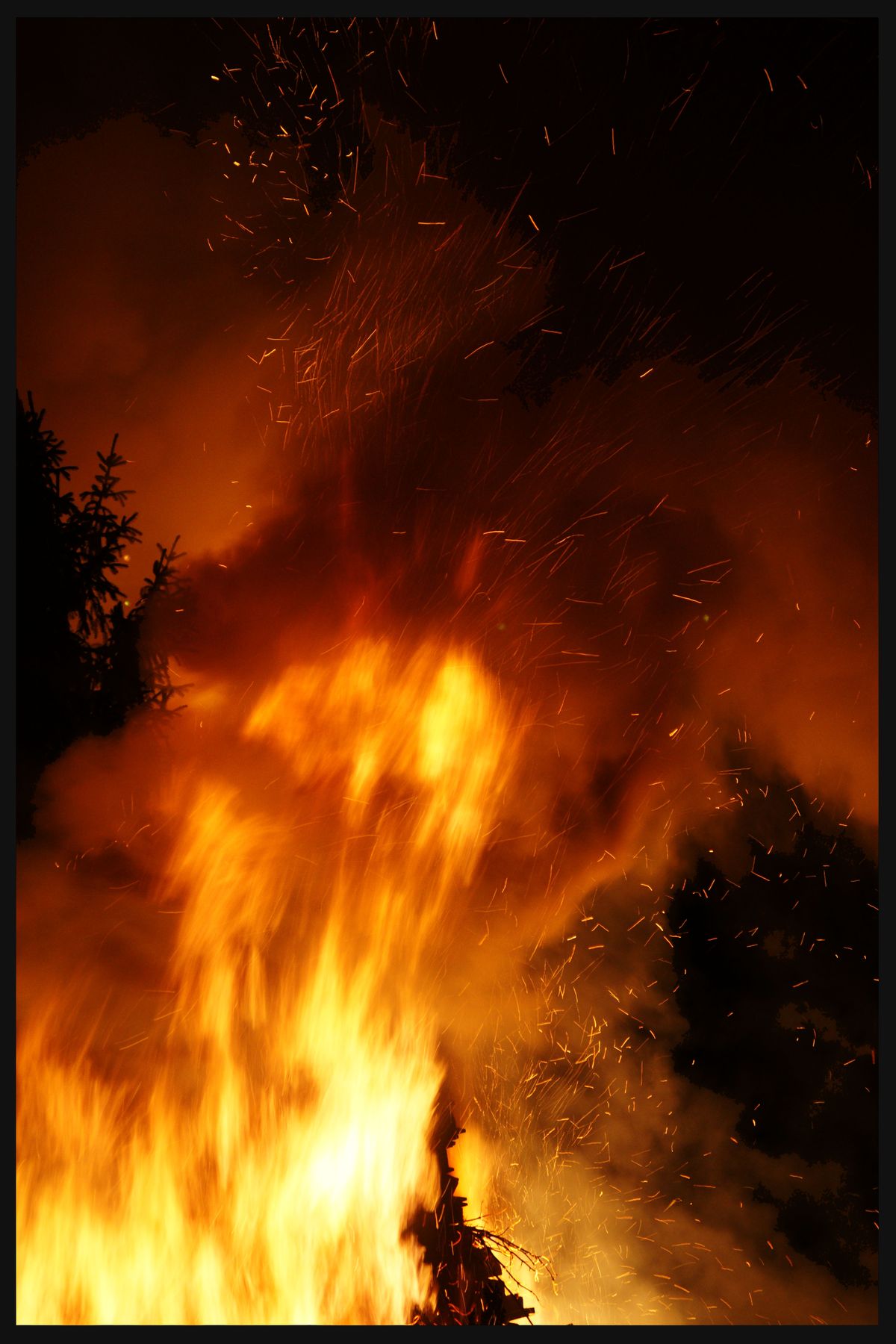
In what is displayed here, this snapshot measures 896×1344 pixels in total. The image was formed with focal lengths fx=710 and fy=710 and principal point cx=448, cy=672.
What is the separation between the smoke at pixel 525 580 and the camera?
4.79 feet

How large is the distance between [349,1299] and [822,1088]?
1073mm

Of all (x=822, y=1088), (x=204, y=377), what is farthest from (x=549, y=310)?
(x=822, y=1088)

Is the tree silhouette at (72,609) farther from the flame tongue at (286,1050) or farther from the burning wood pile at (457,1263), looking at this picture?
the burning wood pile at (457,1263)

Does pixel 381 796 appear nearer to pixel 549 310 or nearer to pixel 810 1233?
pixel 549 310

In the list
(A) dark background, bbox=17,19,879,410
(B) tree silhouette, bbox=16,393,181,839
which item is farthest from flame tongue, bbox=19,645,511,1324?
(A) dark background, bbox=17,19,879,410

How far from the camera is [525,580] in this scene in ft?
5.09

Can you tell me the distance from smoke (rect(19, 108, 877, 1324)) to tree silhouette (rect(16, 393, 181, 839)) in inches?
2.4

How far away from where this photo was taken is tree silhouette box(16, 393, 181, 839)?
140 cm

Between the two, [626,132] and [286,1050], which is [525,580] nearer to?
[626,132]

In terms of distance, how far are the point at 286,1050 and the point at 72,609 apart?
39.0 inches

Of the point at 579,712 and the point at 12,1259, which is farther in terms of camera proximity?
the point at 579,712

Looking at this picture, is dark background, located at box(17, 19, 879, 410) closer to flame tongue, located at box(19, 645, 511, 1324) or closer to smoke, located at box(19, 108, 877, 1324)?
smoke, located at box(19, 108, 877, 1324)

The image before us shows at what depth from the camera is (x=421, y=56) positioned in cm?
149

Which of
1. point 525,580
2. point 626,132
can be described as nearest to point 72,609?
point 525,580
